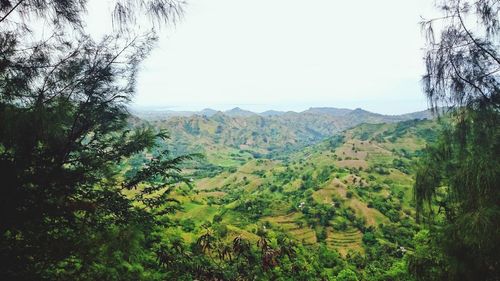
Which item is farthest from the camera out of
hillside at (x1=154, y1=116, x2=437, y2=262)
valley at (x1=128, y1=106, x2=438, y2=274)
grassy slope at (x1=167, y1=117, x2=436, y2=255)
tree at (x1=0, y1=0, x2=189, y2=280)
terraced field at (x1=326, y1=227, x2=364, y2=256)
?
grassy slope at (x1=167, y1=117, x2=436, y2=255)

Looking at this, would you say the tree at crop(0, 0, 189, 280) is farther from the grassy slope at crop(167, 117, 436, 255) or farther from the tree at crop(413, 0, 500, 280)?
the grassy slope at crop(167, 117, 436, 255)

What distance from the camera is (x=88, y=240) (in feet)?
12.7

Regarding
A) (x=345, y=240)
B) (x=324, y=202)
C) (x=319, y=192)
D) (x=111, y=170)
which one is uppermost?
(x=111, y=170)

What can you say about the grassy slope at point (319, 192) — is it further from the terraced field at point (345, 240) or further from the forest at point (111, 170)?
the forest at point (111, 170)

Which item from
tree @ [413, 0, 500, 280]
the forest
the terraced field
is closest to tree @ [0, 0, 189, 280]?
the forest

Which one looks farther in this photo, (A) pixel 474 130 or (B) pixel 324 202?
(B) pixel 324 202

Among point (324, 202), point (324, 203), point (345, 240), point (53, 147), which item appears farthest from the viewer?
point (324, 202)

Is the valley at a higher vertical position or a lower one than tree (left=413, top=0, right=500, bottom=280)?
lower

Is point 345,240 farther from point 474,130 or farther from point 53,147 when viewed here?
point 53,147

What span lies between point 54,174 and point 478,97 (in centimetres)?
606

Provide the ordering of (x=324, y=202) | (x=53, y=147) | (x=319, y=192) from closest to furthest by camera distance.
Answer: (x=53, y=147), (x=324, y=202), (x=319, y=192)

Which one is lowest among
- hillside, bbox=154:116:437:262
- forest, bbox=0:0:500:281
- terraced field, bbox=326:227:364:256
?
terraced field, bbox=326:227:364:256

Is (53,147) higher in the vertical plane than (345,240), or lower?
higher

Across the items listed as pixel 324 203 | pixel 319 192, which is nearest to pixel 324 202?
pixel 324 203
